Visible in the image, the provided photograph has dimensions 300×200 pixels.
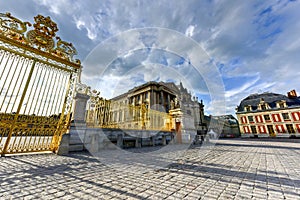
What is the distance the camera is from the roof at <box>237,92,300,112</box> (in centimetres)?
2973

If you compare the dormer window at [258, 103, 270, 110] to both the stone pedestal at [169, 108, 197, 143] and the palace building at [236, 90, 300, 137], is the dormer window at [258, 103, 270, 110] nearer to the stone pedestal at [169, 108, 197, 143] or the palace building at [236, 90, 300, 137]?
the palace building at [236, 90, 300, 137]

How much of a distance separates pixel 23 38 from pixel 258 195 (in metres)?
8.64

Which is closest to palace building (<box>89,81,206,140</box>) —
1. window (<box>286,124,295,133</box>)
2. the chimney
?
window (<box>286,124,295,133</box>)

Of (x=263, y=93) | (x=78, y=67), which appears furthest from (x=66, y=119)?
(x=263, y=93)

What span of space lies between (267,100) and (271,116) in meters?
5.14

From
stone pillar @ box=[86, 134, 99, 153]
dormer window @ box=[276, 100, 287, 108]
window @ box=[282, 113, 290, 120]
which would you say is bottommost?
stone pillar @ box=[86, 134, 99, 153]

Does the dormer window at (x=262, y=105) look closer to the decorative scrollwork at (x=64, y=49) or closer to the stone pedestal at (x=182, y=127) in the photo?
the stone pedestal at (x=182, y=127)

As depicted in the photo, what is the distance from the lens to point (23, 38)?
205 inches

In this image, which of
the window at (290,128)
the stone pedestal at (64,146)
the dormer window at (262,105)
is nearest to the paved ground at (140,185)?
the stone pedestal at (64,146)

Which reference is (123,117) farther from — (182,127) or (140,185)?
(140,185)

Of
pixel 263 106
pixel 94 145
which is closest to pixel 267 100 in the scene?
pixel 263 106

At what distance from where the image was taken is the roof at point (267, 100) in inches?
1170

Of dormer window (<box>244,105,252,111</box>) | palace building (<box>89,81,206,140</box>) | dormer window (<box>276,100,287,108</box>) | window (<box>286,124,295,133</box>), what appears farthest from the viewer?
dormer window (<box>244,105,252,111</box>)

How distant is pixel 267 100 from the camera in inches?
1330
